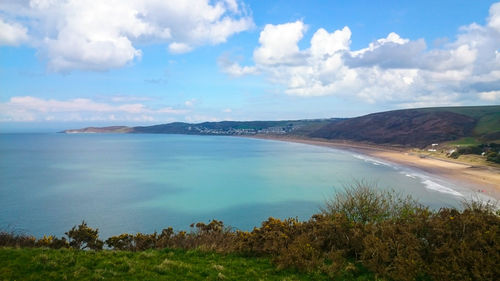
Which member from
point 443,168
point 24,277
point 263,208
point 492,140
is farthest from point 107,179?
point 492,140

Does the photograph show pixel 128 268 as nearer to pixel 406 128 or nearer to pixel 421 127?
pixel 421 127

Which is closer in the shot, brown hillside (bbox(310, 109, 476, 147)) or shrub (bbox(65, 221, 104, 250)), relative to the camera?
shrub (bbox(65, 221, 104, 250))

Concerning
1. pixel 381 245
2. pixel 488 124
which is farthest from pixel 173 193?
pixel 488 124

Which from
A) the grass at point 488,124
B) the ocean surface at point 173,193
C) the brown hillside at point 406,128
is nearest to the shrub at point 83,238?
the ocean surface at point 173,193

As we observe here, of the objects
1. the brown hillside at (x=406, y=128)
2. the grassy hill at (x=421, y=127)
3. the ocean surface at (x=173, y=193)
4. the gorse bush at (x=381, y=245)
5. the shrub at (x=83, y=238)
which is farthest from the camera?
the brown hillside at (x=406, y=128)

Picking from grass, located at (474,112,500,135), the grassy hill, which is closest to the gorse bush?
the grassy hill

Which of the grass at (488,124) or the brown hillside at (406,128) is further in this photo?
the brown hillside at (406,128)

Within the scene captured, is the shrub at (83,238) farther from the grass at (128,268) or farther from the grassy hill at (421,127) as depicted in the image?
the grassy hill at (421,127)

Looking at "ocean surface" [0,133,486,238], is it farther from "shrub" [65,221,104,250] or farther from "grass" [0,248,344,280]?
"grass" [0,248,344,280]

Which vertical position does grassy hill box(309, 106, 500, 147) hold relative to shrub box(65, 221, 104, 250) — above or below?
above

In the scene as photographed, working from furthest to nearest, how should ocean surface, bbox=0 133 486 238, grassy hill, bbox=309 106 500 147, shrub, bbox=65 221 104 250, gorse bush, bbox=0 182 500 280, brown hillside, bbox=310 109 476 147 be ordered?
brown hillside, bbox=310 109 476 147
grassy hill, bbox=309 106 500 147
ocean surface, bbox=0 133 486 238
shrub, bbox=65 221 104 250
gorse bush, bbox=0 182 500 280
